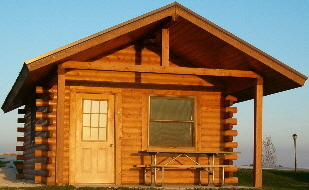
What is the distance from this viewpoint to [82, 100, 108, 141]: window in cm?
1372

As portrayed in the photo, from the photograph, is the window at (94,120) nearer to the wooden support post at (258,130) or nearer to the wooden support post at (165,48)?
the wooden support post at (165,48)

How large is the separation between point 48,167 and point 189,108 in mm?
4246

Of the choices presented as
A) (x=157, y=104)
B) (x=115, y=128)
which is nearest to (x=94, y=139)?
(x=115, y=128)

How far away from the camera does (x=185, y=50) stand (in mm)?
14156

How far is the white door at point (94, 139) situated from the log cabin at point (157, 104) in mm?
27

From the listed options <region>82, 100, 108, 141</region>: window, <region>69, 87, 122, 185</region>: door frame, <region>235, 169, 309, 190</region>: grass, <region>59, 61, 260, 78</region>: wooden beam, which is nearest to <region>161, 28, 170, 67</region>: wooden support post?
<region>59, 61, 260, 78</region>: wooden beam

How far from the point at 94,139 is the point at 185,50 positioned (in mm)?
3480

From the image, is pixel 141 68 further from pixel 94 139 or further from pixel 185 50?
pixel 94 139

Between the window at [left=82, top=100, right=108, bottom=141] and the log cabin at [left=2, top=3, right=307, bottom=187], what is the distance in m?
0.03

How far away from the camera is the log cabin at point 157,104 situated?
12867mm

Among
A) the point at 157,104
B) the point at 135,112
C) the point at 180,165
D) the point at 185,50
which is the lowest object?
the point at 180,165

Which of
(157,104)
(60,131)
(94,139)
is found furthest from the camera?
(157,104)

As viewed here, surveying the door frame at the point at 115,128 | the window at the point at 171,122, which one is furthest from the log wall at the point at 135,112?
the window at the point at 171,122

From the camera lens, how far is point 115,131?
13844 millimetres
